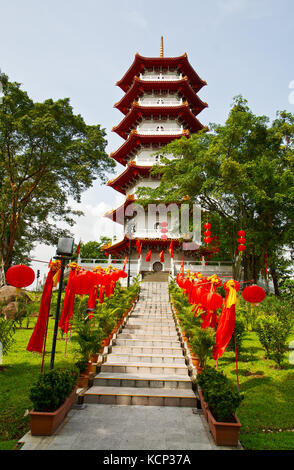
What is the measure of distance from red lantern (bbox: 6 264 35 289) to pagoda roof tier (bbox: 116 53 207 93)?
26345 millimetres

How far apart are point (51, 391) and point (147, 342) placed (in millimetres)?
4575

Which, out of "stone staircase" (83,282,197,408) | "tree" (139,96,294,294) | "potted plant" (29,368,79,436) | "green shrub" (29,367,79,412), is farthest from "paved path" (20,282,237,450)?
"tree" (139,96,294,294)

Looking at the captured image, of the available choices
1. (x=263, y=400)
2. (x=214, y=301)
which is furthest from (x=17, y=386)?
(x=263, y=400)

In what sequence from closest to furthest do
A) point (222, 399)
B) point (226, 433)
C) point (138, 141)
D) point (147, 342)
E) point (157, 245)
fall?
point (226, 433) → point (222, 399) → point (147, 342) → point (157, 245) → point (138, 141)

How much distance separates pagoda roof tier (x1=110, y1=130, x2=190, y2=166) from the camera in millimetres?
23469

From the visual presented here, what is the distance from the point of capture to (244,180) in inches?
593

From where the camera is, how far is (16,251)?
2216 cm

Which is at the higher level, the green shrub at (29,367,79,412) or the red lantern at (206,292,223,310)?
the red lantern at (206,292,223,310)

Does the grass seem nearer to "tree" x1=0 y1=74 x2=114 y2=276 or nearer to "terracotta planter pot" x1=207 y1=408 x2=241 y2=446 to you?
"terracotta planter pot" x1=207 y1=408 x2=241 y2=446

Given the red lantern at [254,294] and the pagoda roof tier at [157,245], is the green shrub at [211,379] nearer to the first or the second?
the red lantern at [254,294]

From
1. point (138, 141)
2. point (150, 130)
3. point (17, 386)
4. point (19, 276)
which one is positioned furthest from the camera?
point (150, 130)

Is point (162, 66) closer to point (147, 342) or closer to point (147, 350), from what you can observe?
point (147, 342)

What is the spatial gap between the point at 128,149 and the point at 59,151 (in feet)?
33.0
